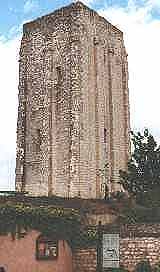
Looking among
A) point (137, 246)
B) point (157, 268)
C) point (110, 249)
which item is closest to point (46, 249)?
point (137, 246)

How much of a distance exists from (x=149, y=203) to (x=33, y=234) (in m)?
7.02

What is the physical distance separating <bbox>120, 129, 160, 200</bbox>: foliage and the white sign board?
28.5ft

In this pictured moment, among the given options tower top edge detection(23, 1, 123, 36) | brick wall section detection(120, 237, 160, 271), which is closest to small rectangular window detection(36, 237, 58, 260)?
brick wall section detection(120, 237, 160, 271)

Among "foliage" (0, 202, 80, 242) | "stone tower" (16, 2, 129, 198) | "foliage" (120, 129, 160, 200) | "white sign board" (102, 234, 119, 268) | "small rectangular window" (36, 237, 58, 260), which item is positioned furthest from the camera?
"stone tower" (16, 2, 129, 198)

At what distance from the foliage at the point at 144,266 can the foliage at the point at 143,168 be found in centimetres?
672

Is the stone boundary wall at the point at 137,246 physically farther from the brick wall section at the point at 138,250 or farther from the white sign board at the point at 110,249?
the white sign board at the point at 110,249

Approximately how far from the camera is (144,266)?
790 inches

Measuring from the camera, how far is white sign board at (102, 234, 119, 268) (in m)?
17.9

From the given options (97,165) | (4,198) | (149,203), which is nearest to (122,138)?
(97,165)

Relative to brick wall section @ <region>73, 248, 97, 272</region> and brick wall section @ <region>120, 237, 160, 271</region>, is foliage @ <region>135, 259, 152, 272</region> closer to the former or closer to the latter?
brick wall section @ <region>120, 237, 160, 271</region>

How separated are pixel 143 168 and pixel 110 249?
10611 mm

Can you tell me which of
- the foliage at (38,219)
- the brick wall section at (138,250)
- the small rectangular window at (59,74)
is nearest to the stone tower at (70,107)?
the small rectangular window at (59,74)

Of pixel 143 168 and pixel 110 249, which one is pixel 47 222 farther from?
pixel 143 168

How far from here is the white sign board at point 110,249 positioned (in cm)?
1788
